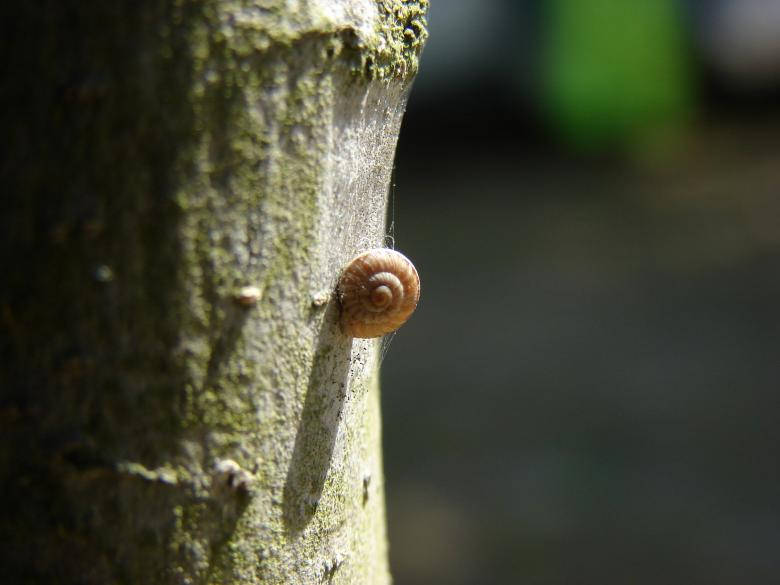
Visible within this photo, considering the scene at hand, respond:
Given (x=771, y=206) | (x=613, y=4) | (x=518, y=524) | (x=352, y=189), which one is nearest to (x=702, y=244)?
(x=771, y=206)

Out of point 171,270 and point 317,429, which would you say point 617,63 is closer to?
point 317,429

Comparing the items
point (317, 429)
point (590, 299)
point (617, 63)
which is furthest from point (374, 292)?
point (617, 63)

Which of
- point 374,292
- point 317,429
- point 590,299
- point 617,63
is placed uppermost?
point 617,63

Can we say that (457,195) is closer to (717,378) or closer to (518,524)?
(717,378)

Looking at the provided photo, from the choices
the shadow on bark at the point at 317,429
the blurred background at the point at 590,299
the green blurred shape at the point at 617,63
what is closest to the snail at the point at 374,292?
the shadow on bark at the point at 317,429

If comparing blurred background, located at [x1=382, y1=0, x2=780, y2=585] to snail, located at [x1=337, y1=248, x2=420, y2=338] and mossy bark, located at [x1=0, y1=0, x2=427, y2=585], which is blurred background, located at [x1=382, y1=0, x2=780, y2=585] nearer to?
snail, located at [x1=337, y1=248, x2=420, y2=338]
